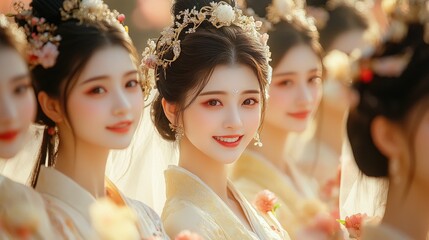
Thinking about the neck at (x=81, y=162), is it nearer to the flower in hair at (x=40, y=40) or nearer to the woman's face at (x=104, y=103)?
the woman's face at (x=104, y=103)

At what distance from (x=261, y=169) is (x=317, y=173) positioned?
105 cm

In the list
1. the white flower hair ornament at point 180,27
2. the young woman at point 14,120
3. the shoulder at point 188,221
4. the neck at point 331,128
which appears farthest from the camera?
the neck at point 331,128

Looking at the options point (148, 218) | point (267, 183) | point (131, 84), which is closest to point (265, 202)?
point (267, 183)

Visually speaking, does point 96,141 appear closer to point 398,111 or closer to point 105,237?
point 105,237

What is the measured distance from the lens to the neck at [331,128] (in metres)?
6.91

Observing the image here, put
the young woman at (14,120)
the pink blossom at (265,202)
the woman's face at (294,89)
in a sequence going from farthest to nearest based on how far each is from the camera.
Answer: the woman's face at (294,89) < the pink blossom at (265,202) < the young woman at (14,120)

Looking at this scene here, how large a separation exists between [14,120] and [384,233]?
1115 mm

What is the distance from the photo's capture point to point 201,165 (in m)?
4.16

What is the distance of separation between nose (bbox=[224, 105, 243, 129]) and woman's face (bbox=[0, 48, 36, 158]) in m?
1.06

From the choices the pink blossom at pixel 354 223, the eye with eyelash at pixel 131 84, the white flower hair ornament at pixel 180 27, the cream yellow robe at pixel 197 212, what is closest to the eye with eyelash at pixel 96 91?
the eye with eyelash at pixel 131 84

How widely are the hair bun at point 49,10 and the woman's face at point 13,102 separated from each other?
476 millimetres

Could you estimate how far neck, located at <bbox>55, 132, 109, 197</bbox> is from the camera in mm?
3568

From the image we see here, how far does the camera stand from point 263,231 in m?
4.26

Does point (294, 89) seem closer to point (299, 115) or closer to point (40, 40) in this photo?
point (299, 115)
